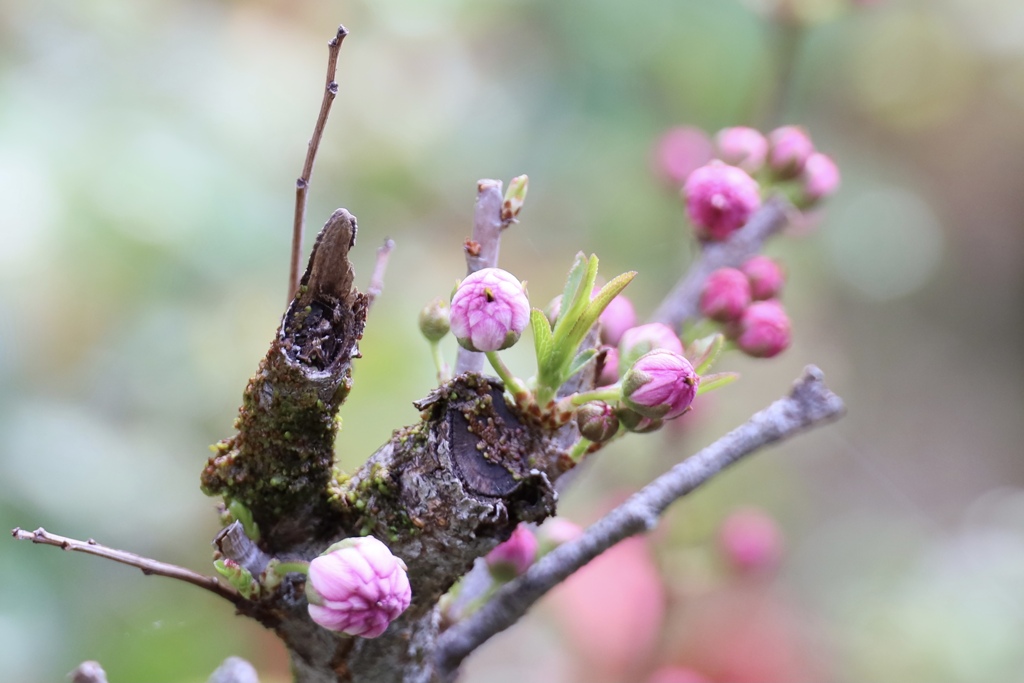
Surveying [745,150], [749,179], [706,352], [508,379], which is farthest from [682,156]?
[508,379]

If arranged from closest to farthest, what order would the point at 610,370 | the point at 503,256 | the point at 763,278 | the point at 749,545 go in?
the point at 610,370 < the point at 763,278 < the point at 749,545 < the point at 503,256

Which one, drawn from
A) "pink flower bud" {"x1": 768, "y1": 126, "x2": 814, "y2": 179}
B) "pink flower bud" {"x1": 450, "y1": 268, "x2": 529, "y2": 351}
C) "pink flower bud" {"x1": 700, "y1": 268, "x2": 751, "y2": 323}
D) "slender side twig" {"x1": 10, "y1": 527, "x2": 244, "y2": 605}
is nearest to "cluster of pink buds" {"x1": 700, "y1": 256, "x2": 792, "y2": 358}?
"pink flower bud" {"x1": 700, "y1": 268, "x2": 751, "y2": 323}

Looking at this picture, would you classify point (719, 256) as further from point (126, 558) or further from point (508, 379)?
→ point (126, 558)

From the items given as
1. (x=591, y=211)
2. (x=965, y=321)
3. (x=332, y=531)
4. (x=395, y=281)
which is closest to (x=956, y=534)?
(x=965, y=321)

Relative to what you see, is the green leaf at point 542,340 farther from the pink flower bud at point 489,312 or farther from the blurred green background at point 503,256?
the blurred green background at point 503,256

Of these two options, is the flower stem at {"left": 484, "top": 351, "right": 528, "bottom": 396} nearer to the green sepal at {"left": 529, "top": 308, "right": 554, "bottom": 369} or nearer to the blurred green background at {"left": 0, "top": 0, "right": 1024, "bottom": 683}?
the green sepal at {"left": 529, "top": 308, "right": 554, "bottom": 369}

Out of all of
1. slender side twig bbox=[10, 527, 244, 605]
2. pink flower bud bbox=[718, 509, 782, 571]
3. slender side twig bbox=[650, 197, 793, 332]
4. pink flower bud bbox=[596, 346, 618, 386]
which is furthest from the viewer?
pink flower bud bbox=[718, 509, 782, 571]
